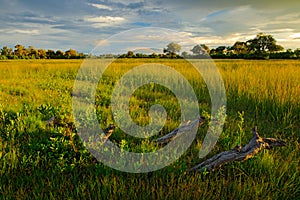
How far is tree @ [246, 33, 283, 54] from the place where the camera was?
247 feet

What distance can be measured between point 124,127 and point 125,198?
6.13 ft

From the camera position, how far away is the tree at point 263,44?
75.3m

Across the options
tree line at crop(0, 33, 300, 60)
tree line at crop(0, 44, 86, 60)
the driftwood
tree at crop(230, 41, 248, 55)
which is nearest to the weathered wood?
the driftwood

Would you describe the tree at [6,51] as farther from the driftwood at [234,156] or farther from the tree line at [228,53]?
the driftwood at [234,156]

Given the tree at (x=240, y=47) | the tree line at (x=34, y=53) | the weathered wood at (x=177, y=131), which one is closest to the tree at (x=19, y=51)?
the tree line at (x=34, y=53)

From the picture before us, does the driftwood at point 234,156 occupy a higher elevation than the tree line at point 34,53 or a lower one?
lower

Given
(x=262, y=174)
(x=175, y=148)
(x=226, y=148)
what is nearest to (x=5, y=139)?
(x=175, y=148)

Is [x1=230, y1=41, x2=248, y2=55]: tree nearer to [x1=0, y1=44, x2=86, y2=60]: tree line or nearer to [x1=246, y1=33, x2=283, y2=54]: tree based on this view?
[x1=246, y1=33, x2=283, y2=54]: tree

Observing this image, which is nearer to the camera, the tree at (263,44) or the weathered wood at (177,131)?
the weathered wood at (177,131)

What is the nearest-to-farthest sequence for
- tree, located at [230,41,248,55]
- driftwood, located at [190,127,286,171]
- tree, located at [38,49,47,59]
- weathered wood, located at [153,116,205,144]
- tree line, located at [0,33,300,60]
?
driftwood, located at [190,127,286,171] → weathered wood, located at [153,116,205,144] → tree line, located at [0,33,300,60] → tree, located at [38,49,47,59] → tree, located at [230,41,248,55]

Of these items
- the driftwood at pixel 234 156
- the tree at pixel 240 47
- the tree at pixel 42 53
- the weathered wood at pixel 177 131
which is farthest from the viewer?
the tree at pixel 240 47

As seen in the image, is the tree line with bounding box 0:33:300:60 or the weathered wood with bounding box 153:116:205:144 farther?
the tree line with bounding box 0:33:300:60

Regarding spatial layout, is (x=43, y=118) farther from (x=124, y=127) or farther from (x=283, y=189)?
(x=283, y=189)

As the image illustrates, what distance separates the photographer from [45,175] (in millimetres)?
2529
